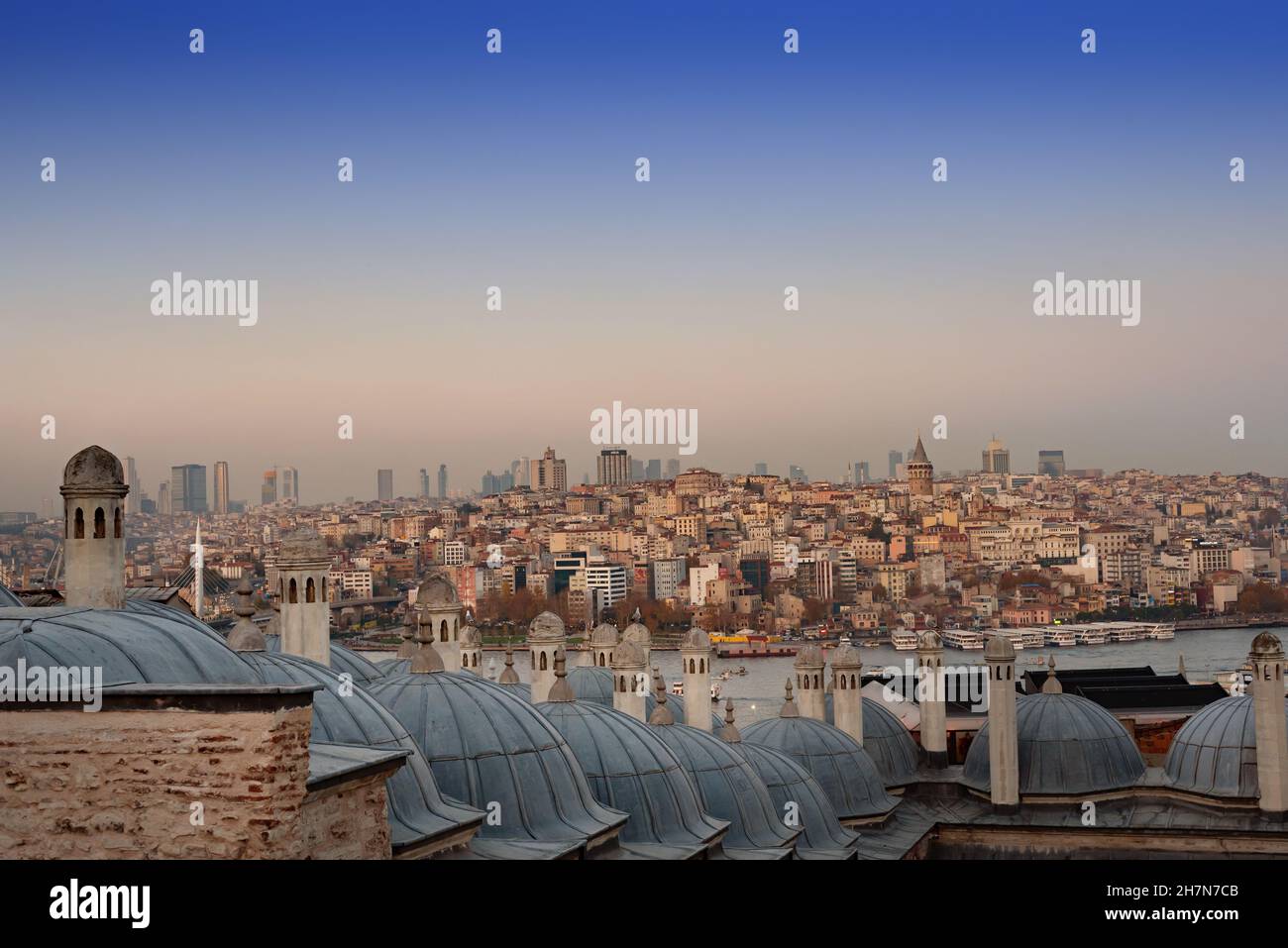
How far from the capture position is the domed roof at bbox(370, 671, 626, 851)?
8.08m

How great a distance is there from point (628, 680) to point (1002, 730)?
513 cm

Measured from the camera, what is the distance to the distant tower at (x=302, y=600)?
33.4 feet

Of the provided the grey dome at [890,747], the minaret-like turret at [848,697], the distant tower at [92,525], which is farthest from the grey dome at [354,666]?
the grey dome at [890,747]

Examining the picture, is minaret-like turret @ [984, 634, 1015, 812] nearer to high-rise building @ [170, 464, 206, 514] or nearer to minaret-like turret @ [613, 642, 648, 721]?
minaret-like turret @ [613, 642, 648, 721]

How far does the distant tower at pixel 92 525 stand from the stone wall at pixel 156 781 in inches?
77.7

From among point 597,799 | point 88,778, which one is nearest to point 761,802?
point 597,799

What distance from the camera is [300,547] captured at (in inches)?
405

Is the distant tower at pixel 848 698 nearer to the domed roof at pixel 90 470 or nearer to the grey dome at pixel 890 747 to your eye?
the grey dome at pixel 890 747

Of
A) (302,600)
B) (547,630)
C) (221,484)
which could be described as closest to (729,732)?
(547,630)

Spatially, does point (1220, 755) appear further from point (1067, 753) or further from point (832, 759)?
point (832, 759)

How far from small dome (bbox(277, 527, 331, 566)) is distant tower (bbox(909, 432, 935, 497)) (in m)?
51.5

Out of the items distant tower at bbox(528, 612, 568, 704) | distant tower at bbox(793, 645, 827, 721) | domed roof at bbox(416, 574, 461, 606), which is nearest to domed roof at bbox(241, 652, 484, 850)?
domed roof at bbox(416, 574, 461, 606)
